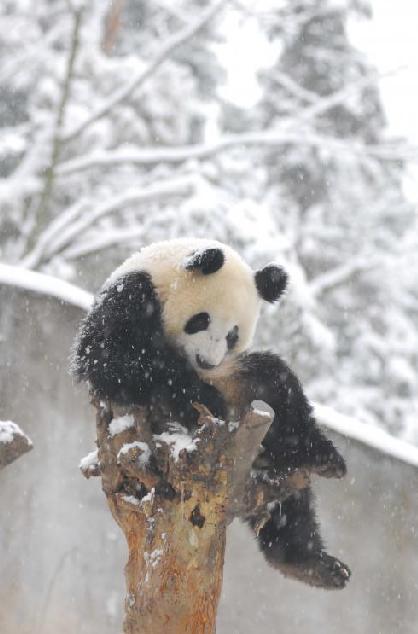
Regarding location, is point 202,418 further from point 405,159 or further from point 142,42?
point 142,42

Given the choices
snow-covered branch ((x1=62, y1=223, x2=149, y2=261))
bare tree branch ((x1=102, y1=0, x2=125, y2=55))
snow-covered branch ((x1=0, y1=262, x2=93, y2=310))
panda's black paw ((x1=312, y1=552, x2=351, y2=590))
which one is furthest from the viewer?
bare tree branch ((x1=102, y1=0, x2=125, y2=55))

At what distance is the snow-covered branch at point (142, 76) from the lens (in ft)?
23.4

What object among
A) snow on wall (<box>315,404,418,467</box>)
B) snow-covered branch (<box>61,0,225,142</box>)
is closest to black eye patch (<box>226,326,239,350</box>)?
snow on wall (<box>315,404,418,467</box>)

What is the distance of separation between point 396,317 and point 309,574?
29.9ft

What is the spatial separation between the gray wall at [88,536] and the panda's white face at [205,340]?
1.24 metres

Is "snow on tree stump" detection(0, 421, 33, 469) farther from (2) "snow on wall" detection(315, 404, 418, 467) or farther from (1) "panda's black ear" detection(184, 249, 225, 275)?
(2) "snow on wall" detection(315, 404, 418, 467)

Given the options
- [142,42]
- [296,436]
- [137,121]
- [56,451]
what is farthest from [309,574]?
[142,42]

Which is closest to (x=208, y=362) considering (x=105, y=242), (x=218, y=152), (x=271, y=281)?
(x=271, y=281)

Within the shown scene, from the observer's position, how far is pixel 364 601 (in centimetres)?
356

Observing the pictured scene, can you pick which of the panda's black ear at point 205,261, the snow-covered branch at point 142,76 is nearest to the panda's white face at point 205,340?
the panda's black ear at point 205,261

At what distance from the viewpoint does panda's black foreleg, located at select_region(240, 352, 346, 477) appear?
2.15 meters

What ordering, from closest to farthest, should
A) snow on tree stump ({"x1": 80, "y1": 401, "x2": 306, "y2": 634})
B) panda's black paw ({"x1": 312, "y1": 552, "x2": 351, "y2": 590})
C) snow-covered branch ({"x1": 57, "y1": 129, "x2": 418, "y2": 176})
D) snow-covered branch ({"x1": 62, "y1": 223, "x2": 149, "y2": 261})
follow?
snow on tree stump ({"x1": 80, "y1": 401, "x2": 306, "y2": 634}) < panda's black paw ({"x1": 312, "y1": 552, "x2": 351, "y2": 590}) < snow-covered branch ({"x1": 57, "y1": 129, "x2": 418, "y2": 176}) < snow-covered branch ({"x1": 62, "y1": 223, "x2": 149, "y2": 261})

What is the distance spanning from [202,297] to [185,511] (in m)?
0.70

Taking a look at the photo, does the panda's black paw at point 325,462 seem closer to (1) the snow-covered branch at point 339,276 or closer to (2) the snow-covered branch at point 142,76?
(2) the snow-covered branch at point 142,76
